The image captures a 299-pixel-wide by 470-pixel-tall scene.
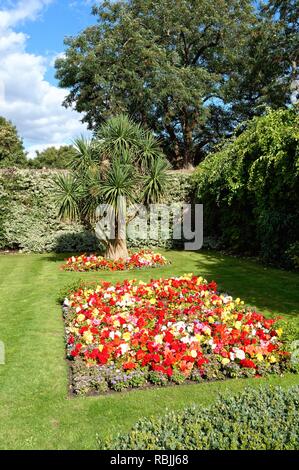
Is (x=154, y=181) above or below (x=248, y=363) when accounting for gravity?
above

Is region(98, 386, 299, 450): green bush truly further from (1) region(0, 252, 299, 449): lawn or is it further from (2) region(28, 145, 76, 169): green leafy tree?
(2) region(28, 145, 76, 169): green leafy tree

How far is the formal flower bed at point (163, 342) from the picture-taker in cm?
456

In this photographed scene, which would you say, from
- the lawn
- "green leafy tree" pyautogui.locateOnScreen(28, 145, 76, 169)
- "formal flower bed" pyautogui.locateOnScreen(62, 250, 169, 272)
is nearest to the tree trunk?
"formal flower bed" pyautogui.locateOnScreen(62, 250, 169, 272)

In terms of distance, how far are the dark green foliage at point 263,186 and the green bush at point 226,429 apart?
21.8 feet

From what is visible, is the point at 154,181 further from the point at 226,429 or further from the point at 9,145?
the point at 9,145

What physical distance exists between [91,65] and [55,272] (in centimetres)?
1610

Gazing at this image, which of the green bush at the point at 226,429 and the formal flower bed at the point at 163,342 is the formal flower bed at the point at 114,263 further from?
the green bush at the point at 226,429

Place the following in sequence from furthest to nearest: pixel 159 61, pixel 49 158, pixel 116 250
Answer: pixel 49 158 → pixel 159 61 → pixel 116 250

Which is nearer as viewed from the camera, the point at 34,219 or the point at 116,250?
the point at 116,250

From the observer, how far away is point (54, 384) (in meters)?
4.48

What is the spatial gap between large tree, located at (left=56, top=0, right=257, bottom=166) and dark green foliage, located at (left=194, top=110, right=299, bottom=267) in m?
11.5

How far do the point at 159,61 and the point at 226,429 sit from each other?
2314cm

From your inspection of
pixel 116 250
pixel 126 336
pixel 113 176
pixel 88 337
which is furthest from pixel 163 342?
pixel 116 250

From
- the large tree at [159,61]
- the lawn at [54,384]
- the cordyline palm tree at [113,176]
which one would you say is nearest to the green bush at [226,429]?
the lawn at [54,384]
